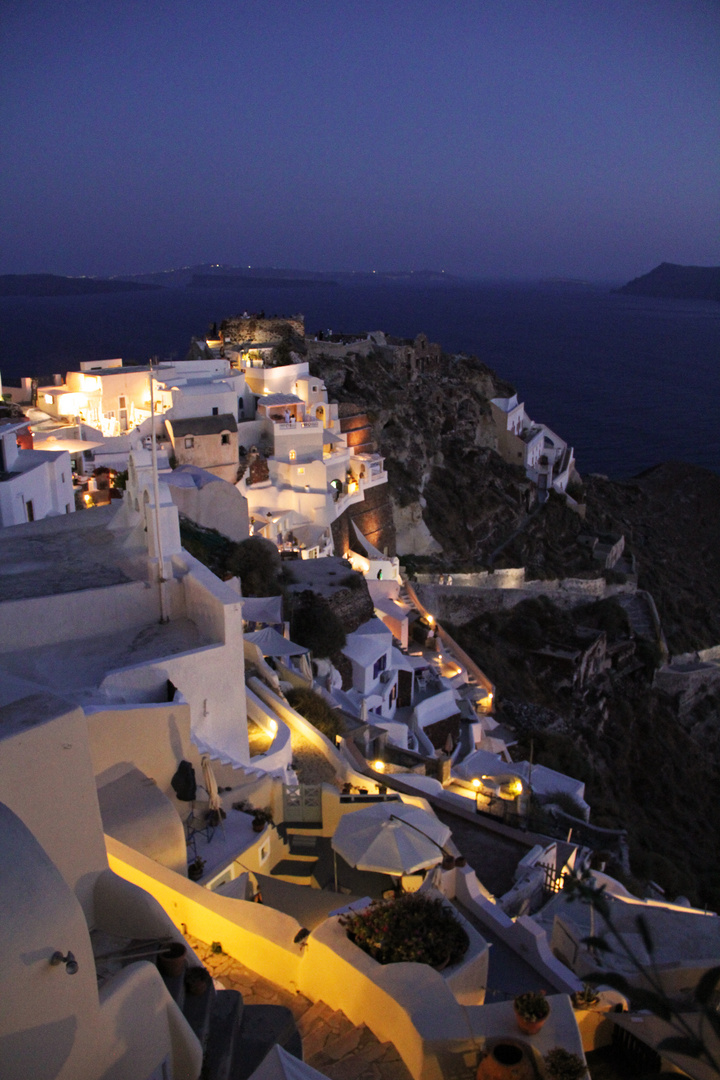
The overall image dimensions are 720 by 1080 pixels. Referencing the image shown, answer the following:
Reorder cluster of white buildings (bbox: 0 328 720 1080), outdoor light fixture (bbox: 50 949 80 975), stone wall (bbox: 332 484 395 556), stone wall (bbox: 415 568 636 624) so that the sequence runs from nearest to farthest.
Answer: outdoor light fixture (bbox: 50 949 80 975) < cluster of white buildings (bbox: 0 328 720 1080) < stone wall (bbox: 415 568 636 624) < stone wall (bbox: 332 484 395 556)

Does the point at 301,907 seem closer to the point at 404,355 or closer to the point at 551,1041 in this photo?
the point at 551,1041

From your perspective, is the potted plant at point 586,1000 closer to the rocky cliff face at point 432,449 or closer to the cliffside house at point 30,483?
the cliffside house at point 30,483

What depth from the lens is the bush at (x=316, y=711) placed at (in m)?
14.2

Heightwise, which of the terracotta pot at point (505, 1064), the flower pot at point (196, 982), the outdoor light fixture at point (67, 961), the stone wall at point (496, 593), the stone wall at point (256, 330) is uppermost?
the stone wall at point (256, 330)

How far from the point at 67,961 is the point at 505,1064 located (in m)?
2.93

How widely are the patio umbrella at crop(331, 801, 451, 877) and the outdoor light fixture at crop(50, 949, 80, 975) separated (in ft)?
16.2

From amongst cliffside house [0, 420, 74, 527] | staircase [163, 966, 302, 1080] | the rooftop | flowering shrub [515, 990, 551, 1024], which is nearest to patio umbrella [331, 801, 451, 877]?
staircase [163, 966, 302, 1080]

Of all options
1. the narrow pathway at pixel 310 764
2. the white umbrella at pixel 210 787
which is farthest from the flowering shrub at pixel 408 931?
the narrow pathway at pixel 310 764

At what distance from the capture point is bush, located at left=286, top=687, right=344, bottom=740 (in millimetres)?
14164

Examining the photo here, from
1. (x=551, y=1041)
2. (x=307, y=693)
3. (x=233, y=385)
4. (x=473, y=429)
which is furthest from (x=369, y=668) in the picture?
(x=473, y=429)

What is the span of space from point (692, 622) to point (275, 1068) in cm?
3547

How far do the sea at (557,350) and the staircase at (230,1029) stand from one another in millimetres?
41802

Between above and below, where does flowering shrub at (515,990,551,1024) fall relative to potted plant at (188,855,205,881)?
above

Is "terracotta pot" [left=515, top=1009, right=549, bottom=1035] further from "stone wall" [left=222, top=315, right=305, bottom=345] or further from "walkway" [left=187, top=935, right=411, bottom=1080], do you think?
"stone wall" [left=222, top=315, right=305, bottom=345]
